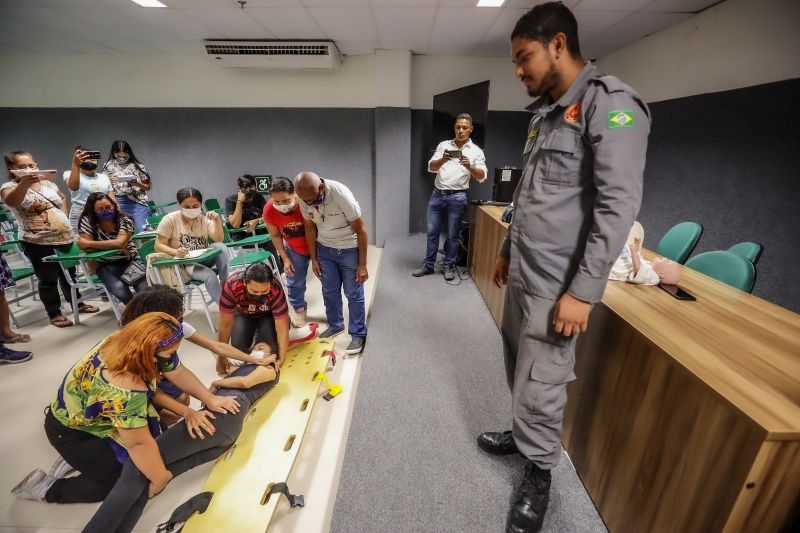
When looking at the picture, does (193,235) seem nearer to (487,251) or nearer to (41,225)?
(41,225)

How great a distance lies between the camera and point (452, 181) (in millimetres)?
3256

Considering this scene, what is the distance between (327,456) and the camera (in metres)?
1.70

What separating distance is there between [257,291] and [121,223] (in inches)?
68.7

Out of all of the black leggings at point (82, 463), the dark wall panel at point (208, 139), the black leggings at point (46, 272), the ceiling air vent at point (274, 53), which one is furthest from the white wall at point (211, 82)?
the black leggings at point (82, 463)

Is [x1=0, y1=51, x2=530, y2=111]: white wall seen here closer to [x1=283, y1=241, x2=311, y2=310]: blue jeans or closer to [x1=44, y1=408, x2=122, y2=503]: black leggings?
[x1=283, y1=241, x2=311, y2=310]: blue jeans

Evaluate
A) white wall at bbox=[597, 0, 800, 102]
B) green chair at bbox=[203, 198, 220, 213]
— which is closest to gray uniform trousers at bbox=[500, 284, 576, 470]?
white wall at bbox=[597, 0, 800, 102]

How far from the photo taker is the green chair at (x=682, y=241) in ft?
7.72

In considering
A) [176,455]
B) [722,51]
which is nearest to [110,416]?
[176,455]

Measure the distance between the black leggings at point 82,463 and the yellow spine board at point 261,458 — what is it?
0.46 metres

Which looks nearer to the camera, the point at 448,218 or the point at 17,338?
the point at 17,338

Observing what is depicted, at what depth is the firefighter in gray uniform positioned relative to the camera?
0.89 metres

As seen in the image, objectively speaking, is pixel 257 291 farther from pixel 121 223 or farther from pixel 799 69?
pixel 799 69

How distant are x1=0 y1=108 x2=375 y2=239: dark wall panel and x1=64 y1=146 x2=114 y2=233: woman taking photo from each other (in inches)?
69.1

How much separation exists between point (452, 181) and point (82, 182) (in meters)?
3.93
